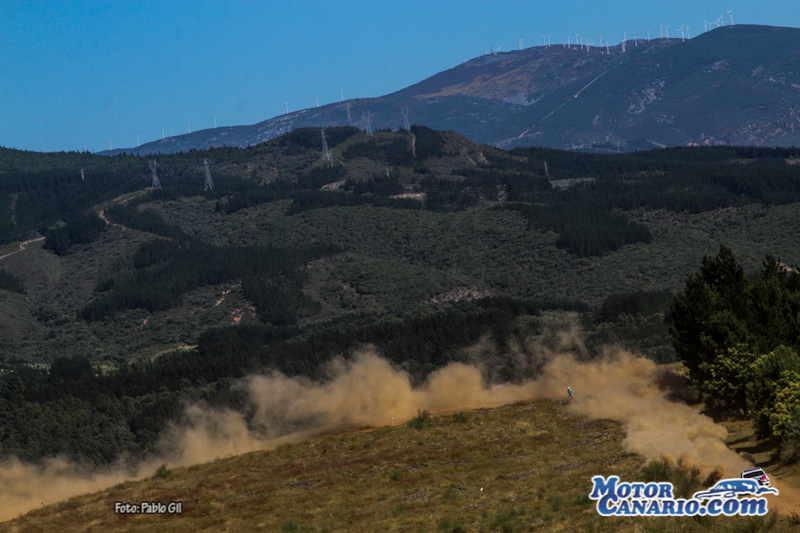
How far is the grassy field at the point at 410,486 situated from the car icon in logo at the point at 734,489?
157 cm

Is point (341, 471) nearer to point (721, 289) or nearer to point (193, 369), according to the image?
point (721, 289)

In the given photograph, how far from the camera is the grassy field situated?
3931 cm

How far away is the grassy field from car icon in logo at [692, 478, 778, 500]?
5.16 ft

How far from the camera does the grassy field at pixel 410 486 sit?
3931cm

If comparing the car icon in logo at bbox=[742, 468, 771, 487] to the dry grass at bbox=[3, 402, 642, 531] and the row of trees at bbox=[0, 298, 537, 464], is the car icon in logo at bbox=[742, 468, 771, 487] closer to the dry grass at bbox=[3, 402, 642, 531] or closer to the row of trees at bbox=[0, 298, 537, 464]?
the dry grass at bbox=[3, 402, 642, 531]

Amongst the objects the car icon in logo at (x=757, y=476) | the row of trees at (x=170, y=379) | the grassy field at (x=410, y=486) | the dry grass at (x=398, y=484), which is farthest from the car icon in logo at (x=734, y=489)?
the row of trees at (x=170, y=379)

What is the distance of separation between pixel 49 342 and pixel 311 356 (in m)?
74.2

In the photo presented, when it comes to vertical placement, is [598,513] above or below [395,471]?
above

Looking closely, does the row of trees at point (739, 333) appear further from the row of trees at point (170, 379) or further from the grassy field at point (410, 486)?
the row of trees at point (170, 379)

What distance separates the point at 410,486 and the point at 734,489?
21.3 metres

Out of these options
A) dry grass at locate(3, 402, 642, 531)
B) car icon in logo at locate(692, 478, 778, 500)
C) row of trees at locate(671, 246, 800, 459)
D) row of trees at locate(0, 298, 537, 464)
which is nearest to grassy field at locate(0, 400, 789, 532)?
dry grass at locate(3, 402, 642, 531)

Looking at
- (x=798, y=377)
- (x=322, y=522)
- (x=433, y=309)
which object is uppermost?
(x=798, y=377)

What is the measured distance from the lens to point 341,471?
189 ft

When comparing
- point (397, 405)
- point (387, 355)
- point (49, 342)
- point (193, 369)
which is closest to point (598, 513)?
point (397, 405)
